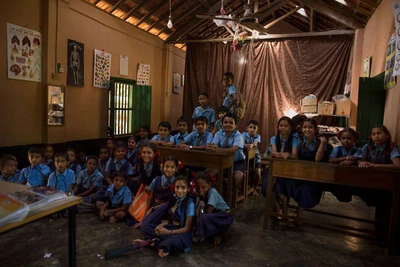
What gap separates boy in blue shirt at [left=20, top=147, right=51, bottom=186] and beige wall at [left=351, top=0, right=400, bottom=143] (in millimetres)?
4506

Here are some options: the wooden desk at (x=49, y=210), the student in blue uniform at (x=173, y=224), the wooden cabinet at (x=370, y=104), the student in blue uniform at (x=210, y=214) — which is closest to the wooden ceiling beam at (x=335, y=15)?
the wooden cabinet at (x=370, y=104)

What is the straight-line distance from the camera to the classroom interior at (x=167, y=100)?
2.81m

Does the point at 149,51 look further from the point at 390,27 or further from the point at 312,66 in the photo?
the point at 390,27

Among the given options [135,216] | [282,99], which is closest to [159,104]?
[282,99]

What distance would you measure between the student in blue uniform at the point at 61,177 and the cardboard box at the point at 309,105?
18.6 ft

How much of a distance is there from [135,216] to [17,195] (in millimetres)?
1782

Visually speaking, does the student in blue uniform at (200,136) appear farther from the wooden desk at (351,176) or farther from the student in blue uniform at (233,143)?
the wooden desk at (351,176)

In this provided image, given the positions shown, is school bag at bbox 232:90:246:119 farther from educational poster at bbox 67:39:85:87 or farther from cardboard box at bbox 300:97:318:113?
educational poster at bbox 67:39:85:87

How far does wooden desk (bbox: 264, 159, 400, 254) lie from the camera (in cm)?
282

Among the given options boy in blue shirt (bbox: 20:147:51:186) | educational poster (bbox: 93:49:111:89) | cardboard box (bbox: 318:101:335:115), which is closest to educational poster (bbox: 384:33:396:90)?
cardboard box (bbox: 318:101:335:115)

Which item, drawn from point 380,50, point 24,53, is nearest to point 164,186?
point 24,53

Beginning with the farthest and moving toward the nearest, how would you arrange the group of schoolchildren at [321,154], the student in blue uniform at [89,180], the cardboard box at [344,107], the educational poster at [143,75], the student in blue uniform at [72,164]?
1. the educational poster at [143,75]
2. the cardboard box at [344,107]
3. the student in blue uniform at [72,164]
4. the student in blue uniform at [89,180]
5. the group of schoolchildren at [321,154]

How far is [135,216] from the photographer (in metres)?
3.48

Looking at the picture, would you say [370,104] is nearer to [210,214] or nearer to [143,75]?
[210,214]
